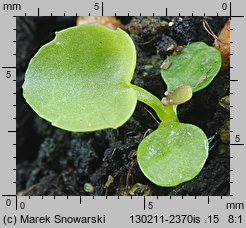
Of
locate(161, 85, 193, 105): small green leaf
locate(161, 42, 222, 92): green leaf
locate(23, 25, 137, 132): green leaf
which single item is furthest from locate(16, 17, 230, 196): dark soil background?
locate(23, 25, 137, 132): green leaf

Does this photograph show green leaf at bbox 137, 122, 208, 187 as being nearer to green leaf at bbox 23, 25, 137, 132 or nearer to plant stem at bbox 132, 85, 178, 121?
plant stem at bbox 132, 85, 178, 121

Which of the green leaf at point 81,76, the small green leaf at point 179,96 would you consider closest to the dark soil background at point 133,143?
the small green leaf at point 179,96

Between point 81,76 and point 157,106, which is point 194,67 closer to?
point 157,106

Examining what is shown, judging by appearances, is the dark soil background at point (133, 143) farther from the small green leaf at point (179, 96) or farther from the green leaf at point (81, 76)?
the green leaf at point (81, 76)

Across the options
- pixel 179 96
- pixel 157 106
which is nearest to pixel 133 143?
pixel 157 106

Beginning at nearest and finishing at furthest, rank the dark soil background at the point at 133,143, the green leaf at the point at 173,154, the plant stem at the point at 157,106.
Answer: the green leaf at the point at 173,154
the plant stem at the point at 157,106
the dark soil background at the point at 133,143

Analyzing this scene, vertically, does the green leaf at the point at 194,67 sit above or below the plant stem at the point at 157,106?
above

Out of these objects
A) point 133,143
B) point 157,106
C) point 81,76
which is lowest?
point 133,143
